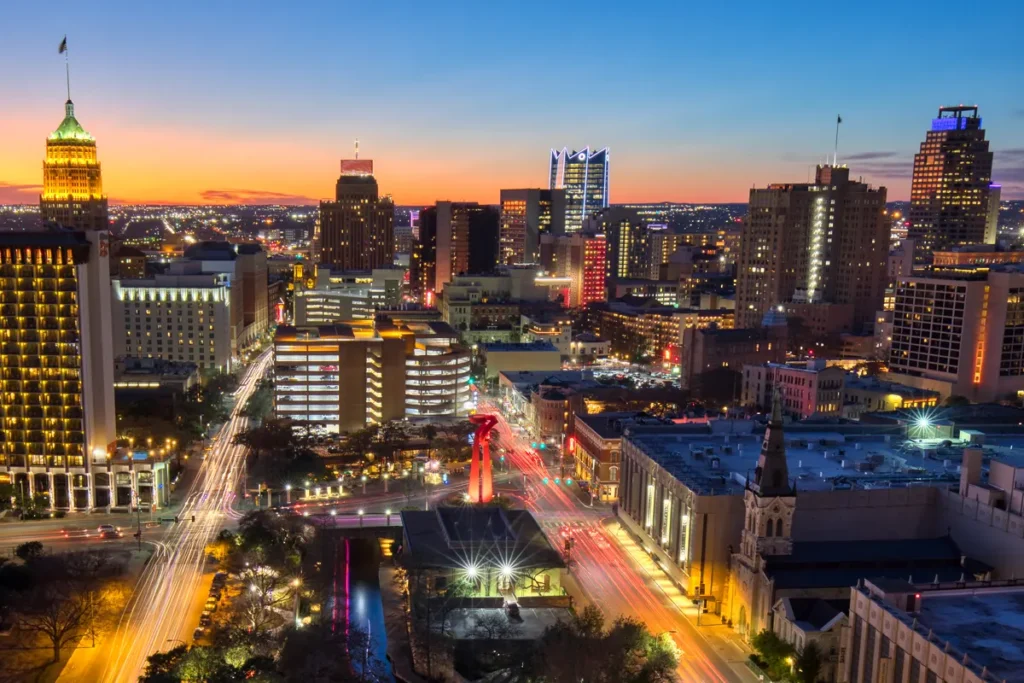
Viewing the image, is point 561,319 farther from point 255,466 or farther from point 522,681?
point 522,681

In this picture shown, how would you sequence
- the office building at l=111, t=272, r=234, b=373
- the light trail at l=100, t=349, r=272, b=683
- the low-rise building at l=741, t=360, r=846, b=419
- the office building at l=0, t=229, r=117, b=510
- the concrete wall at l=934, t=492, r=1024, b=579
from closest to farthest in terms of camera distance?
1. the light trail at l=100, t=349, r=272, b=683
2. the concrete wall at l=934, t=492, r=1024, b=579
3. the office building at l=0, t=229, r=117, b=510
4. the low-rise building at l=741, t=360, r=846, b=419
5. the office building at l=111, t=272, r=234, b=373

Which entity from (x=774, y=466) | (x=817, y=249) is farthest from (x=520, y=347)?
(x=774, y=466)

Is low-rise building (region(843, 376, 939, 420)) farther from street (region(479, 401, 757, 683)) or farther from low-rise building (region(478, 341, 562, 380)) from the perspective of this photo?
street (region(479, 401, 757, 683))

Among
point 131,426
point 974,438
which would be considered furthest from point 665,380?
point 131,426

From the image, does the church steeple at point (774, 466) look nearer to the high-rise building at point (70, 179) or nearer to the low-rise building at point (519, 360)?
the low-rise building at point (519, 360)

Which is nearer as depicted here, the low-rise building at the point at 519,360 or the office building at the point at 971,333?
the office building at the point at 971,333

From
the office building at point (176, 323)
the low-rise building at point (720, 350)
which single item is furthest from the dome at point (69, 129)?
the low-rise building at point (720, 350)

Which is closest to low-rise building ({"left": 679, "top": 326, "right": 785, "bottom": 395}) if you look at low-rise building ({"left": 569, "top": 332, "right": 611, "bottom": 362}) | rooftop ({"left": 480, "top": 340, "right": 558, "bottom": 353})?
rooftop ({"left": 480, "top": 340, "right": 558, "bottom": 353})
